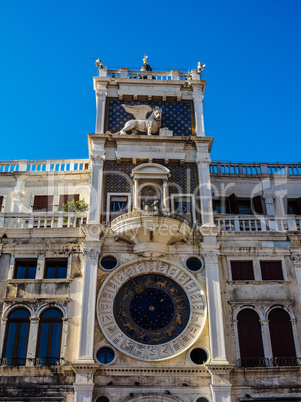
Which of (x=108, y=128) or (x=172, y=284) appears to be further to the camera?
(x=108, y=128)

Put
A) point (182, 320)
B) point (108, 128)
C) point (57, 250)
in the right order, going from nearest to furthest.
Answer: point (182, 320)
point (57, 250)
point (108, 128)

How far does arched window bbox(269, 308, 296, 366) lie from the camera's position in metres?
21.6

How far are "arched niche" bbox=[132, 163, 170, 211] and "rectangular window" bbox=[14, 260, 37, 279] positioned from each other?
227 inches

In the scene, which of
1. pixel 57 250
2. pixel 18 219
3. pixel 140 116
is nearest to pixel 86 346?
pixel 57 250

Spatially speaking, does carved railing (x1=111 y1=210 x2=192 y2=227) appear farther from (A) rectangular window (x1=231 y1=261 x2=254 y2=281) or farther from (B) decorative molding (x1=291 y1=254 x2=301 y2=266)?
(B) decorative molding (x1=291 y1=254 x2=301 y2=266)

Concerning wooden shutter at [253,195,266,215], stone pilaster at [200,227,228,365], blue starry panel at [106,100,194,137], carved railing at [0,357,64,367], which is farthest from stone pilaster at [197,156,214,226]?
carved railing at [0,357,64,367]

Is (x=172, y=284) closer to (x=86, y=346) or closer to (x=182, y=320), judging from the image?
(x=182, y=320)

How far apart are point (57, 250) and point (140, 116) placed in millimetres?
8743

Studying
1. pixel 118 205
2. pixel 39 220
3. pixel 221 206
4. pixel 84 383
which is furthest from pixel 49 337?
pixel 221 206

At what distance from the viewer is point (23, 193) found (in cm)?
2800

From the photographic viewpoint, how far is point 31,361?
21.1 metres

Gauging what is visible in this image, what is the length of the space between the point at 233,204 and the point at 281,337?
817cm

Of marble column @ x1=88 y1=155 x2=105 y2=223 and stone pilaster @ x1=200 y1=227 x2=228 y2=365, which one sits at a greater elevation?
marble column @ x1=88 y1=155 x2=105 y2=223

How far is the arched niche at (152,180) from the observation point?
83.5 feet
